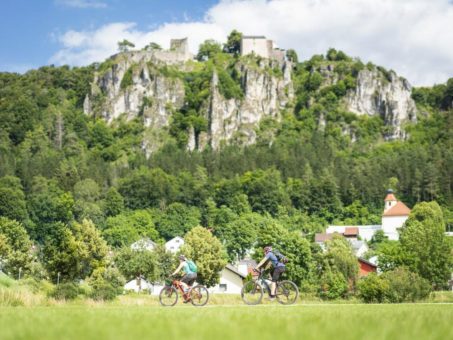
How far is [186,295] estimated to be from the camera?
22.6 meters

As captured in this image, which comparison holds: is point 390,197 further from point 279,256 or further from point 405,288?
point 279,256

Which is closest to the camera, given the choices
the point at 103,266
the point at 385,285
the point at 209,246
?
the point at 385,285

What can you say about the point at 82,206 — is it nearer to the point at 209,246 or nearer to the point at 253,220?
the point at 253,220

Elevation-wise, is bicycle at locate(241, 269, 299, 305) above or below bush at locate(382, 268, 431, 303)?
above

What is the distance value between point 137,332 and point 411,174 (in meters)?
167

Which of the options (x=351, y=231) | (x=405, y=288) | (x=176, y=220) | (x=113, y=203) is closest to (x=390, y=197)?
(x=351, y=231)

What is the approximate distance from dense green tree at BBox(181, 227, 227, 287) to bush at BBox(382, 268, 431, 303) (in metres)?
39.8

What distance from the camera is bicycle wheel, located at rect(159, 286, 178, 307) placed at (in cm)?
2272

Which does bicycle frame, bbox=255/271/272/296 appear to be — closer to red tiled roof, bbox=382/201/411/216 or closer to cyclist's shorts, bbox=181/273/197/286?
cyclist's shorts, bbox=181/273/197/286

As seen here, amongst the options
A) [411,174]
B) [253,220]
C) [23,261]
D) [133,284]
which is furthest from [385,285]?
→ [411,174]

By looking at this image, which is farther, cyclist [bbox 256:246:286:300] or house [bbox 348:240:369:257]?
house [bbox 348:240:369:257]

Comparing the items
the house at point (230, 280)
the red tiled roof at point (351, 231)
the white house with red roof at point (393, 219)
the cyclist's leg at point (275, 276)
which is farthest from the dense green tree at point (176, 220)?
the cyclist's leg at point (275, 276)

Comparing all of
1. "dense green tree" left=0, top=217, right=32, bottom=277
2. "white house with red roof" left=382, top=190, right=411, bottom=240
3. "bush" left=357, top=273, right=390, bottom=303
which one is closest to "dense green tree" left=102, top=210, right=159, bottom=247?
"dense green tree" left=0, top=217, right=32, bottom=277

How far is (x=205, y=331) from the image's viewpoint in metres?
7.83
